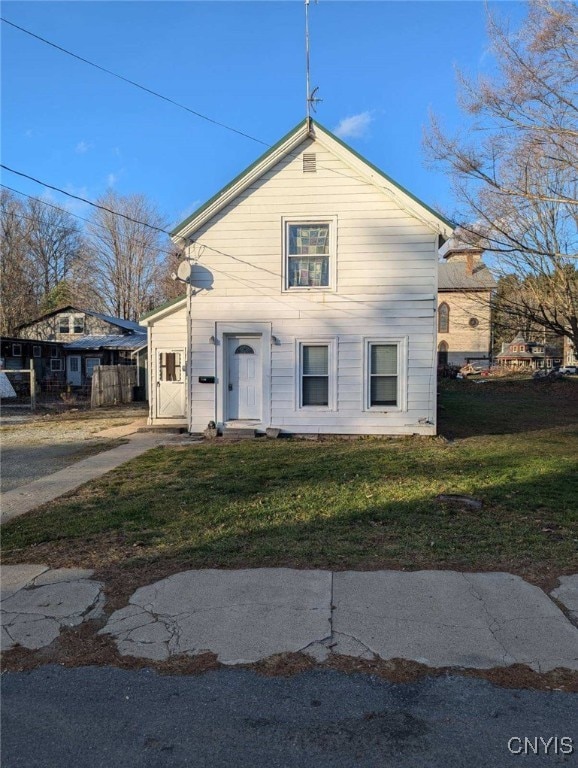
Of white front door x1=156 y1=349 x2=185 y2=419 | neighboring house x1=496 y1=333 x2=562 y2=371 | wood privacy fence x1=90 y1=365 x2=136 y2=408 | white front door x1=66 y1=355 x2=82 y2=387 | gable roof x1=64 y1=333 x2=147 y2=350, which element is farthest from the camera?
neighboring house x1=496 y1=333 x2=562 y2=371

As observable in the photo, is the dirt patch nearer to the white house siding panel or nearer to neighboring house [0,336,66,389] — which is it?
the white house siding panel

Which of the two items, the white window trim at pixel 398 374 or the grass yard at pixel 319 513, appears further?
the white window trim at pixel 398 374

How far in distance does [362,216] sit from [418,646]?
10.0m

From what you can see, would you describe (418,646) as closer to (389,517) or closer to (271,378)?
(389,517)

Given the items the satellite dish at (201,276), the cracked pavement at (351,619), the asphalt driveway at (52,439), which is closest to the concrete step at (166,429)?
the asphalt driveway at (52,439)

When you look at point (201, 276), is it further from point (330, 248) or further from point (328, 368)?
point (328, 368)

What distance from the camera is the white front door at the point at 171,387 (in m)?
15.3

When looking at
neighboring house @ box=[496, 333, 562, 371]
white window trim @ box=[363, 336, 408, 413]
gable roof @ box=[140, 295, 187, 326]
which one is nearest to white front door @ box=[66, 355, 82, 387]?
gable roof @ box=[140, 295, 187, 326]

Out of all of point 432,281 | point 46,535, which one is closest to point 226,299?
point 432,281

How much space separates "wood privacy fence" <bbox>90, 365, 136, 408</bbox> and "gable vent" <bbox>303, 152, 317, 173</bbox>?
12098 millimetres

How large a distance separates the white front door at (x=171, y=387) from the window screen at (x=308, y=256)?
4818 mm

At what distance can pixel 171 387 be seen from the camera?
50.2ft

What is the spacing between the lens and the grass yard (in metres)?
4.75

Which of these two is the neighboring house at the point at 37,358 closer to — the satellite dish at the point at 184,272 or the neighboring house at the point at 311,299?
the satellite dish at the point at 184,272
